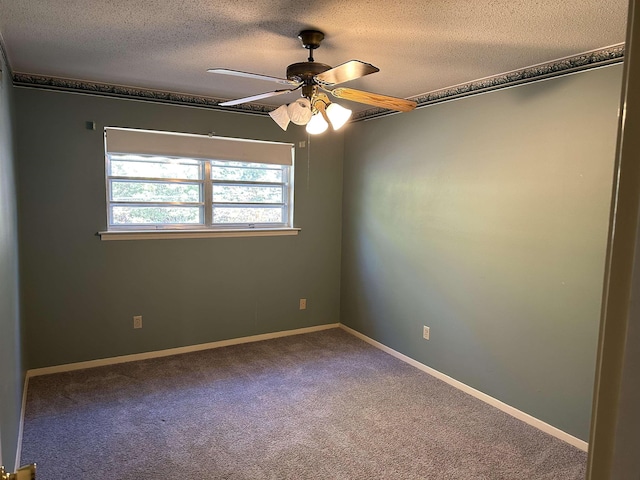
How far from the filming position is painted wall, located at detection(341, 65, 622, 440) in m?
2.55

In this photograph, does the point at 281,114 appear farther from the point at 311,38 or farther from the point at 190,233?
the point at 190,233

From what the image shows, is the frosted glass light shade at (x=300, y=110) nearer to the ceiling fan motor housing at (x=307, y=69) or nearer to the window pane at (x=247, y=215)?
the ceiling fan motor housing at (x=307, y=69)

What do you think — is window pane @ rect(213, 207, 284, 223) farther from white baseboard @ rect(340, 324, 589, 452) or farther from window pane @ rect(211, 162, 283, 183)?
white baseboard @ rect(340, 324, 589, 452)

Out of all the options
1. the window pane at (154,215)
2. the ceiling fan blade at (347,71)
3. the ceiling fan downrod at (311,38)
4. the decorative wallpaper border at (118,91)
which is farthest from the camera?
the window pane at (154,215)

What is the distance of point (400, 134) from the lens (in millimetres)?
3811

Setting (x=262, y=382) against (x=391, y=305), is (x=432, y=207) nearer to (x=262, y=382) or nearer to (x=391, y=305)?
(x=391, y=305)

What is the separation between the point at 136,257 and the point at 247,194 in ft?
3.88

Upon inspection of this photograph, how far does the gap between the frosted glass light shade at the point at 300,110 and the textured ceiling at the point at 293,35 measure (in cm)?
34

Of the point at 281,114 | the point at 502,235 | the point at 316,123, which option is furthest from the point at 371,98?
the point at 502,235

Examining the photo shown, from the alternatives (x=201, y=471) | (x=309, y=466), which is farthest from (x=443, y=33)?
(x=201, y=471)

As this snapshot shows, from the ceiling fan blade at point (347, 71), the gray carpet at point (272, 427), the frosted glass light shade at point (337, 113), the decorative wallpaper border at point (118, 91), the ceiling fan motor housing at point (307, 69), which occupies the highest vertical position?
the decorative wallpaper border at point (118, 91)

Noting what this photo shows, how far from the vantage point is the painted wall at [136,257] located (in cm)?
334

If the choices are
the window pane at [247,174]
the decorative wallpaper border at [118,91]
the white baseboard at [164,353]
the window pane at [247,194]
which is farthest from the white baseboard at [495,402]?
the decorative wallpaper border at [118,91]

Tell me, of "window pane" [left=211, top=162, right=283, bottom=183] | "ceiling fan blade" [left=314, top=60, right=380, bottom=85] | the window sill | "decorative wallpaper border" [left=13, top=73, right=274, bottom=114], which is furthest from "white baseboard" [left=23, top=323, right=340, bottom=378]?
"ceiling fan blade" [left=314, top=60, right=380, bottom=85]
